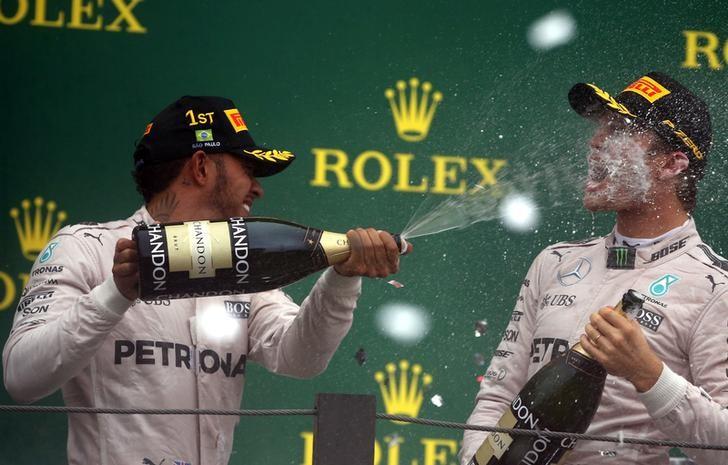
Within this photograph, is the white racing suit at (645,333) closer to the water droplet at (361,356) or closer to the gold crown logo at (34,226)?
the water droplet at (361,356)

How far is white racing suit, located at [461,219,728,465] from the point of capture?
7.36 ft

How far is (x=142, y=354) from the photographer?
237 centimetres

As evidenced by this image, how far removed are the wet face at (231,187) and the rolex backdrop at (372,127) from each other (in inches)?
38.1

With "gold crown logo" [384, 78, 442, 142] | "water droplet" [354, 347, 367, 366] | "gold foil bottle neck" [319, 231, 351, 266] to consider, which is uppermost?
"gold crown logo" [384, 78, 442, 142]

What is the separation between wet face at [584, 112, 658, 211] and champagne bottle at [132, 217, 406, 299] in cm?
55

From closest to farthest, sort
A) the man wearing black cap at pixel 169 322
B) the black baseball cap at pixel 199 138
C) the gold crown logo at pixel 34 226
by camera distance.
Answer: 1. the man wearing black cap at pixel 169 322
2. the black baseball cap at pixel 199 138
3. the gold crown logo at pixel 34 226

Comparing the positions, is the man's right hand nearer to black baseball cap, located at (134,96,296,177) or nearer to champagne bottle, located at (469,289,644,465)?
black baseball cap, located at (134,96,296,177)

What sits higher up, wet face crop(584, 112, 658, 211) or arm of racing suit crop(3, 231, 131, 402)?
wet face crop(584, 112, 658, 211)

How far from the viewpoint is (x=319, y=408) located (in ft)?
6.60

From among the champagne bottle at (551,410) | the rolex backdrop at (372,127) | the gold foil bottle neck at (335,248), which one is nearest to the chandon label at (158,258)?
the gold foil bottle neck at (335,248)

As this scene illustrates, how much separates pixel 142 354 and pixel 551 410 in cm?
72

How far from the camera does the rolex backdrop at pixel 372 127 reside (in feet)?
11.3

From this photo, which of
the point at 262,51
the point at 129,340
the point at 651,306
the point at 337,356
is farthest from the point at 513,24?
the point at 129,340

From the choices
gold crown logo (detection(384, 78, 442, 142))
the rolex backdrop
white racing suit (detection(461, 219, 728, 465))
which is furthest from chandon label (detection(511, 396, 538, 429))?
gold crown logo (detection(384, 78, 442, 142))
